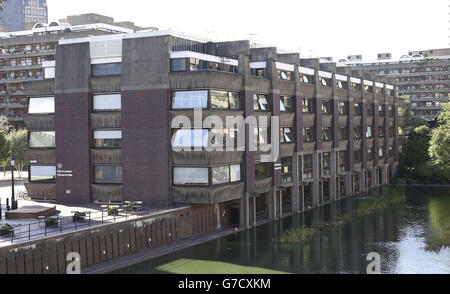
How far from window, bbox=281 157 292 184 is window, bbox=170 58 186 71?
18925 millimetres

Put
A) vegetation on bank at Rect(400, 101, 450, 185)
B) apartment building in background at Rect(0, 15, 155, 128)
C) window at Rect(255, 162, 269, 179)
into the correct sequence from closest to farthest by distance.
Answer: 1. window at Rect(255, 162, 269, 179)
2. vegetation on bank at Rect(400, 101, 450, 185)
3. apartment building in background at Rect(0, 15, 155, 128)

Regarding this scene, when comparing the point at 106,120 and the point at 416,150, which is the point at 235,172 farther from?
the point at 416,150

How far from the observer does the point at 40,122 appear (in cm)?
5788

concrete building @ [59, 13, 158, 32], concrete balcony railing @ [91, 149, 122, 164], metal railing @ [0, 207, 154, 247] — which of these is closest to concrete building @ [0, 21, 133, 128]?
concrete building @ [59, 13, 158, 32]

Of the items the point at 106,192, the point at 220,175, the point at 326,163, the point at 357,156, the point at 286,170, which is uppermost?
the point at 357,156

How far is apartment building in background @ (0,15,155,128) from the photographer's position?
353ft

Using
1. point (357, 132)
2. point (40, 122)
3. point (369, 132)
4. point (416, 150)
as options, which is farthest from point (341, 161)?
point (40, 122)

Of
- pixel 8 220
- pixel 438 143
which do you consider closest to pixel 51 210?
pixel 8 220

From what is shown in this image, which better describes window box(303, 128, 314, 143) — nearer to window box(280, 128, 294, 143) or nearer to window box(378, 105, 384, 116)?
window box(280, 128, 294, 143)

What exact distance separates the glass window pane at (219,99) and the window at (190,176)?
19.5 ft

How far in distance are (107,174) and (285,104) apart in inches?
880

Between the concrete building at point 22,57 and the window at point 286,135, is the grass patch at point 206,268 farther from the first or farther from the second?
the concrete building at point 22,57

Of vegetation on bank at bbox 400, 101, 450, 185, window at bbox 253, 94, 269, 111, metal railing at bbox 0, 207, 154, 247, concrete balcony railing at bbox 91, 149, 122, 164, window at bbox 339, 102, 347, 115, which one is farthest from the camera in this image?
vegetation on bank at bbox 400, 101, 450, 185
